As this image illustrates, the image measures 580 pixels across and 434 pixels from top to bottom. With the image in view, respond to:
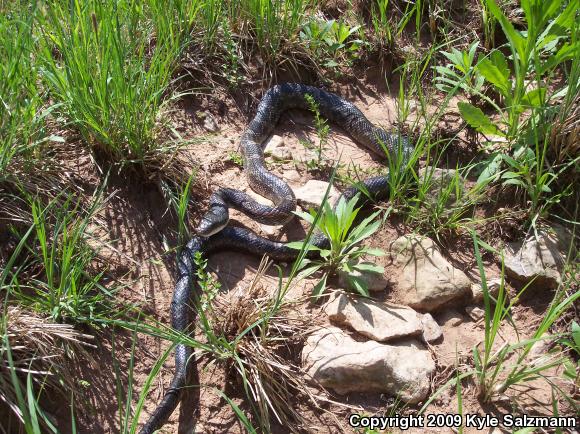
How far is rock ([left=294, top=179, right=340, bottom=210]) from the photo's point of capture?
4789 millimetres

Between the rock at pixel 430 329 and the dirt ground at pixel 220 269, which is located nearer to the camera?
the dirt ground at pixel 220 269

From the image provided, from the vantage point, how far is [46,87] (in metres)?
4.32

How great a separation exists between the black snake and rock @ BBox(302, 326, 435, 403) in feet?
2.70

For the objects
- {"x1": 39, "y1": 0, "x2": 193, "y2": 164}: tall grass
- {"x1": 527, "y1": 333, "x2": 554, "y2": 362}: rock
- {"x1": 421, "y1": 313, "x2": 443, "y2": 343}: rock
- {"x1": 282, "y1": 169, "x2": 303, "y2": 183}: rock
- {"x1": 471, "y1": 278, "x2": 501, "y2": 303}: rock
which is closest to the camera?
{"x1": 527, "y1": 333, "x2": 554, "y2": 362}: rock

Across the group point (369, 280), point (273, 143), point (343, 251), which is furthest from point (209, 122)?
point (369, 280)

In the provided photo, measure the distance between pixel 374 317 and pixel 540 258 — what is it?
1361 mm

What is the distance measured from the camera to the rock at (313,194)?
15.7 feet

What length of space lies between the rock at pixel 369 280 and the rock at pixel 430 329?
14.4 inches

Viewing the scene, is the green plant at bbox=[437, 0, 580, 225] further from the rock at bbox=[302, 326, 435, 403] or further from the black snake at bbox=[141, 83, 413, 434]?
the rock at bbox=[302, 326, 435, 403]

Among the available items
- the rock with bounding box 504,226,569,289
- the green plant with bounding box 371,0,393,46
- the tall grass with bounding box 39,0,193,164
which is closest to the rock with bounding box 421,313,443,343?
the rock with bounding box 504,226,569,289

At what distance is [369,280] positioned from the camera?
13.3 ft

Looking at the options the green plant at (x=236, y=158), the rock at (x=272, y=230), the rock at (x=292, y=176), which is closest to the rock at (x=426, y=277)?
the rock at (x=272, y=230)

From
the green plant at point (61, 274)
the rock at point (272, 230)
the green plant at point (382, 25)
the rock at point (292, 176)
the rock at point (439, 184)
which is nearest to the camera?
the green plant at point (61, 274)

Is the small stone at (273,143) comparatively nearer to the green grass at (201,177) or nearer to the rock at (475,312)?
the green grass at (201,177)
